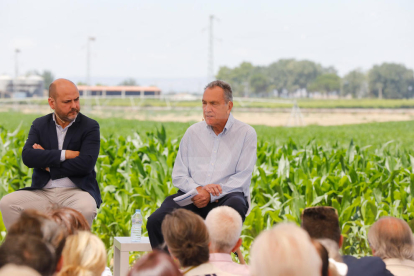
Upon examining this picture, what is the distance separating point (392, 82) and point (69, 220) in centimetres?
9027

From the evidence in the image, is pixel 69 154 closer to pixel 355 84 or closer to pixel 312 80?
pixel 355 84

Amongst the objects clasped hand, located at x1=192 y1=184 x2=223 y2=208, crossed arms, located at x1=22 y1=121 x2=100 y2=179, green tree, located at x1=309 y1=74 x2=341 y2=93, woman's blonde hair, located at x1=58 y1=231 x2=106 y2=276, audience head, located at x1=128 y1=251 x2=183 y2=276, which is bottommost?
clasped hand, located at x1=192 y1=184 x2=223 y2=208

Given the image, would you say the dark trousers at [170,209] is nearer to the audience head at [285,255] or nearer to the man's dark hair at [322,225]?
the man's dark hair at [322,225]

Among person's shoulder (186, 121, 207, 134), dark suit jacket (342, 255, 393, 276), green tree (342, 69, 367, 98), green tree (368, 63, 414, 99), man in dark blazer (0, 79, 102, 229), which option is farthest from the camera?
green tree (342, 69, 367, 98)

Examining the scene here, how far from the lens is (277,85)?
327ft

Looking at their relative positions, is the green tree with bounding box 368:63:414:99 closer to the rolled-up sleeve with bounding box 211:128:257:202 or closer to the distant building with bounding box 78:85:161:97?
the distant building with bounding box 78:85:161:97

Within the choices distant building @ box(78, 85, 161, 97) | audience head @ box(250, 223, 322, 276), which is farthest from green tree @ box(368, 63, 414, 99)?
audience head @ box(250, 223, 322, 276)

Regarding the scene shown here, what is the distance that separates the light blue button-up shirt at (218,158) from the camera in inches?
133

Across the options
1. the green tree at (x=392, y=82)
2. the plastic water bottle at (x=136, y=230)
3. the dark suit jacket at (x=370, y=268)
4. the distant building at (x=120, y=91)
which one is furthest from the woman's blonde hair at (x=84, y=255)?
the green tree at (x=392, y=82)

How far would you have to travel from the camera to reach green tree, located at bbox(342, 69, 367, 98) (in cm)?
9170

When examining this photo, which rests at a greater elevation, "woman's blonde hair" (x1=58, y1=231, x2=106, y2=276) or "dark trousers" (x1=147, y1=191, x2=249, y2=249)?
"woman's blonde hair" (x1=58, y1=231, x2=106, y2=276)

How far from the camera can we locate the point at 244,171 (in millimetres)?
3396

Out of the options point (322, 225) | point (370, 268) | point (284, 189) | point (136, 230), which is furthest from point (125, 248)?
point (284, 189)

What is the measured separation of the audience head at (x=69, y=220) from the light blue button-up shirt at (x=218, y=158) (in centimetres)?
130
